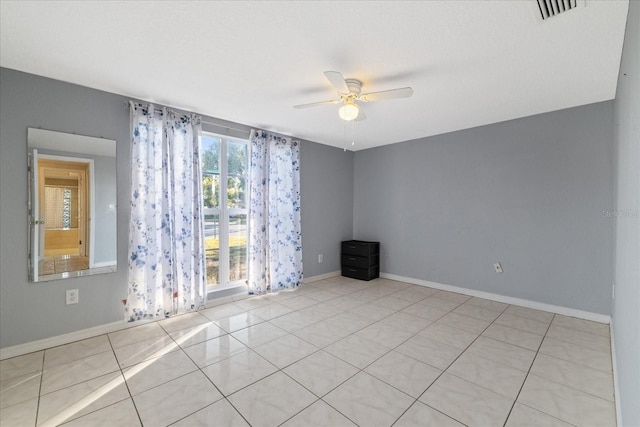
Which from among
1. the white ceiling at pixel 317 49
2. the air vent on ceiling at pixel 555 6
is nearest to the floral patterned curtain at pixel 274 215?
the white ceiling at pixel 317 49

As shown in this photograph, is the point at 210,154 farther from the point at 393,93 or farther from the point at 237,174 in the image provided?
the point at 393,93

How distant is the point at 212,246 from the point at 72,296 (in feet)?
4.56

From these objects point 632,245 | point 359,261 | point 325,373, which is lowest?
point 325,373

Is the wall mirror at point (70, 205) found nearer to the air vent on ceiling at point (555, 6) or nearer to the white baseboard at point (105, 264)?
the white baseboard at point (105, 264)

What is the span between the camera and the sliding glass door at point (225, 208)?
3.48m

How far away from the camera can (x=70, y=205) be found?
2.46m

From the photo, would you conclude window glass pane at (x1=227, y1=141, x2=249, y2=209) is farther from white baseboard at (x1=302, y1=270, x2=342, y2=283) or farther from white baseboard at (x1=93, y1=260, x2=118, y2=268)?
white baseboard at (x1=302, y1=270, x2=342, y2=283)

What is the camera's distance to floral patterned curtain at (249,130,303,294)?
374 centimetres

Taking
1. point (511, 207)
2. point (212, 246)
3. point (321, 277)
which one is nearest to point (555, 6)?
point (511, 207)

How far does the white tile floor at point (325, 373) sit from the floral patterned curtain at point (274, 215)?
847 mm

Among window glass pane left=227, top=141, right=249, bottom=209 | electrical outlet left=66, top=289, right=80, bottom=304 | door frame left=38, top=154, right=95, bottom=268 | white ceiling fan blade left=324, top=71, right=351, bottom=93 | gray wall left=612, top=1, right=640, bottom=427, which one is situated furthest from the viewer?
window glass pane left=227, top=141, right=249, bottom=209

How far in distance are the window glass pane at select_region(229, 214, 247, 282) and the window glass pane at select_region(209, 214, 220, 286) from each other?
0.18 meters

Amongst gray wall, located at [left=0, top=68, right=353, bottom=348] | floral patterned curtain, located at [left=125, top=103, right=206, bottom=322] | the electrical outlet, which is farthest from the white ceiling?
the electrical outlet

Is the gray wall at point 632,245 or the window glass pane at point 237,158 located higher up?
the window glass pane at point 237,158
